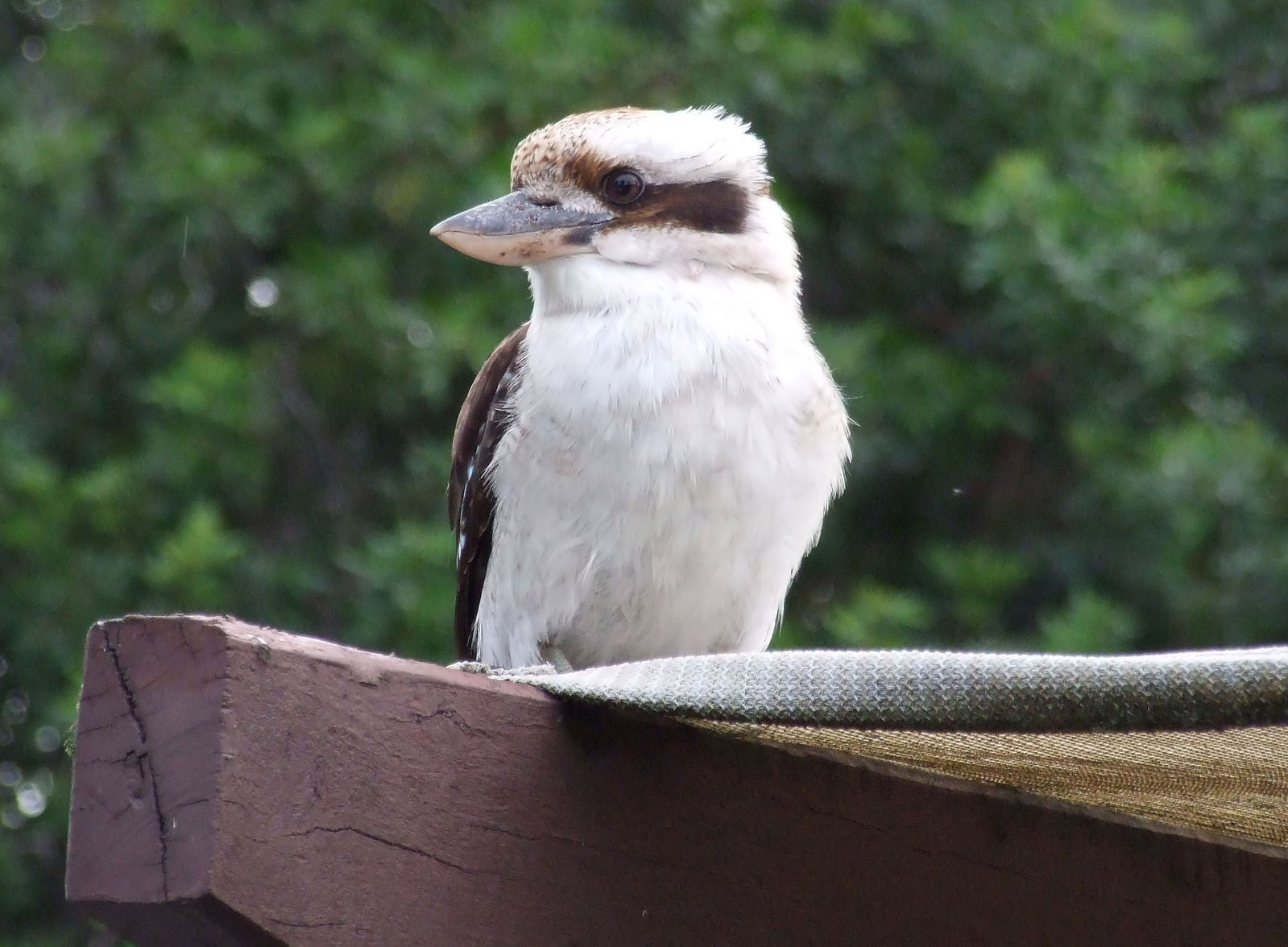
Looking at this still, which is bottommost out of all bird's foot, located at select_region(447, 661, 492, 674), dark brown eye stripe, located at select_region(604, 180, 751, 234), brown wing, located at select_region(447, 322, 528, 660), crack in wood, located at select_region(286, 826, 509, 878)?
Result: crack in wood, located at select_region(286, 826, 509, 878)

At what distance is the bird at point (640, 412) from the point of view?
2.31 metres

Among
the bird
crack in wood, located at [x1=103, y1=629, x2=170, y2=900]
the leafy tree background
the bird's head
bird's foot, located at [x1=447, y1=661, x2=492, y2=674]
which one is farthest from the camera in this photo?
the leafy tree background

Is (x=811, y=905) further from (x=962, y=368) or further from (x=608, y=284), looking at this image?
(x=962, y=368)

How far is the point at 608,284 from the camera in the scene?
8.29 ft

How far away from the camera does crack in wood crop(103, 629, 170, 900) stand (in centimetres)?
117

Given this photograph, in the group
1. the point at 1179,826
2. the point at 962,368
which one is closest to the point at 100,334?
the point at 962,368

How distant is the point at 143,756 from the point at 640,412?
3.88ft

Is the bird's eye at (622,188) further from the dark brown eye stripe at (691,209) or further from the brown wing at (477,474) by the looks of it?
the brown wing at (477,474)

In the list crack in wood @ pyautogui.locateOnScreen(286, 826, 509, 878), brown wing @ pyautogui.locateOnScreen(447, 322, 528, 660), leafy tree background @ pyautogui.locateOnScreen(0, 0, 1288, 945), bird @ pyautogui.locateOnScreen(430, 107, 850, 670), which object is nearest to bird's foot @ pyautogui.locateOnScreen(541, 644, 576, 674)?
bird @ pyautogui.locateOnScreen(430, 107, 850, 670)

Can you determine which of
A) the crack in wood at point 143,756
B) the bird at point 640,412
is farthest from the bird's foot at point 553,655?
the crack in wood at point 143,756

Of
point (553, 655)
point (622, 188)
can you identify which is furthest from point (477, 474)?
point (622, 188)

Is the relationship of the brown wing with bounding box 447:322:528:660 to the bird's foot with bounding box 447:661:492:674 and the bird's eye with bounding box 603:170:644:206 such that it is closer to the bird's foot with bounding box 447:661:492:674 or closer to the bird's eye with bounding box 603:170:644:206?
the bird's eye with bounding box 603:170:644:206

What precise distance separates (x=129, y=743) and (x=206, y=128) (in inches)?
181

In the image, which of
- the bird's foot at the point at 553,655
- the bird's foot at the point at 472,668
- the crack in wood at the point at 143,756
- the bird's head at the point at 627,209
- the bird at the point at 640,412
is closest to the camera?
the crack in wood at the point at 143,756
